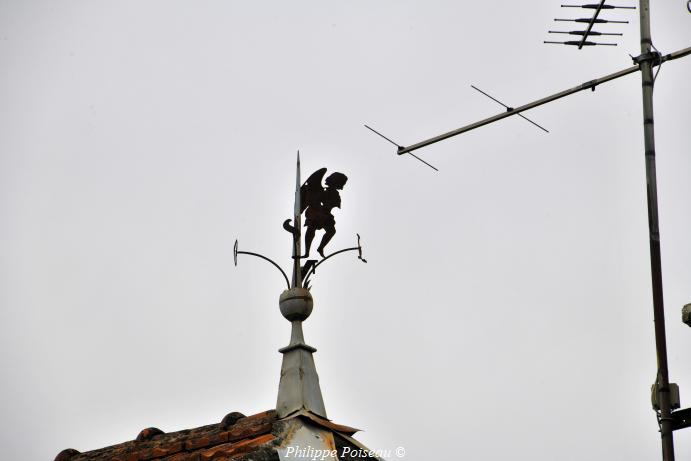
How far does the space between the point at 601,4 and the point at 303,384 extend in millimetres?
4835

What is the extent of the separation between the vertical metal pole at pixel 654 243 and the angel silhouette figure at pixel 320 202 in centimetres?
263

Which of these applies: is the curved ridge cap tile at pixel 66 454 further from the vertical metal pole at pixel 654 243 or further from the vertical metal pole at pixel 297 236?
the vertical metal pole at pixel 654 243

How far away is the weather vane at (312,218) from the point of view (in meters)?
8.93

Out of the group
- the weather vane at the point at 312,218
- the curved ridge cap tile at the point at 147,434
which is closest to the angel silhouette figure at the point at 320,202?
the weather vane at the point at 312,218

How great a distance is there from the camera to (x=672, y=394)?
26.9ft

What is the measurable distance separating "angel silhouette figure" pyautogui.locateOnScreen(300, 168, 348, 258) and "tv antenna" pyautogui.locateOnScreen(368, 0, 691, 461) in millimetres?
1363

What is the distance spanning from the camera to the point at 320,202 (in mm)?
9297

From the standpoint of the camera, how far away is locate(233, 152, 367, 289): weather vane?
29.3 feet

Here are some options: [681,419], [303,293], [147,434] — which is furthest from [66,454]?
[681,419]

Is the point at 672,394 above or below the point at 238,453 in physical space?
above

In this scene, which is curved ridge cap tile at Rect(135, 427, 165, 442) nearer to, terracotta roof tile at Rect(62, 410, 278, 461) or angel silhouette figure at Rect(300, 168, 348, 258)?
terracotta roof tile at Rect(62, 410, 278, 461)

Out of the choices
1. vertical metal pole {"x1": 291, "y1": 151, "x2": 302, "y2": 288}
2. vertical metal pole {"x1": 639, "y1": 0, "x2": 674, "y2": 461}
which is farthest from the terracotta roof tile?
vertical metal pole {"x1": 639, "y1": 0, "x2": 674, "y2": 461}

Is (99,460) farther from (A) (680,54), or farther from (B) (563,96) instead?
(A) (680,54)

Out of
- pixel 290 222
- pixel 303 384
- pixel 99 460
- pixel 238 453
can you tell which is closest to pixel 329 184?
pixel 290 222
